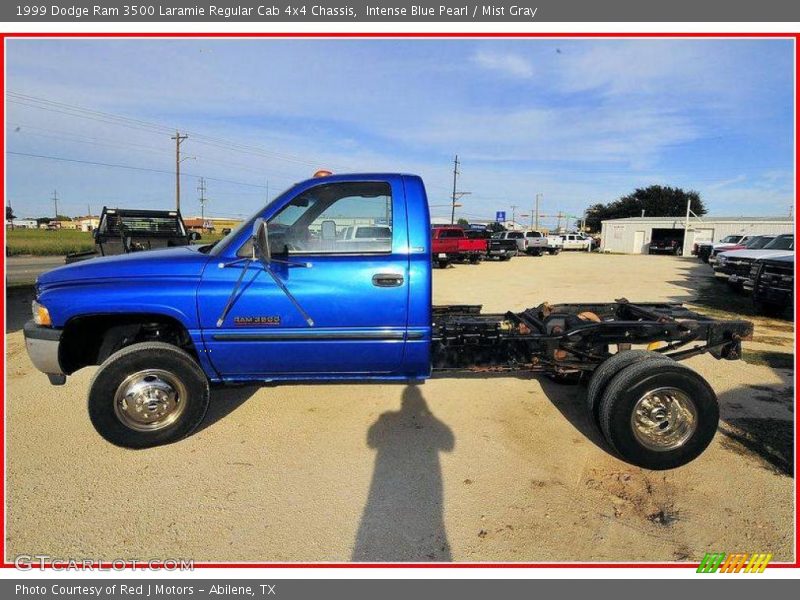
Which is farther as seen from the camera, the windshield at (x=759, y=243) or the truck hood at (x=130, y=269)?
the windshield at (x=759, y=243)

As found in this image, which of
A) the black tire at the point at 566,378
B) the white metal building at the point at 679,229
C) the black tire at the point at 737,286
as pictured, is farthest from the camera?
the white metal building at the point at 679,229

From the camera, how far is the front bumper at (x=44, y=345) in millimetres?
3549

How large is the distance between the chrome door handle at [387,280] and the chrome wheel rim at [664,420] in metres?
1.94

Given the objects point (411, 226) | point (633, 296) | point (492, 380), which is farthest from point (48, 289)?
point (633, 296)

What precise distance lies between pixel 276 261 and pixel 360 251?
2.04 feet

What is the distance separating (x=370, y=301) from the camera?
3506 millimetres

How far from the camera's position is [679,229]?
4422 cm

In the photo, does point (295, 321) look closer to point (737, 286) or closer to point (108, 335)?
point (108, 335)

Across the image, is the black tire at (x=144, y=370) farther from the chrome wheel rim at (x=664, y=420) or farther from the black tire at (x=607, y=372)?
the chrome wheel rim at (x=664, y=420)

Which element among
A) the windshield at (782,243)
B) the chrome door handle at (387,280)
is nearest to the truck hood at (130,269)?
the chrome door handle at (387,280)

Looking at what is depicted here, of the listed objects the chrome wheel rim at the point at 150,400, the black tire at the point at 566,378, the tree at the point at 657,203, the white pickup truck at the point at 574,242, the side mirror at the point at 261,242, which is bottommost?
the black tire at the point at 566,378

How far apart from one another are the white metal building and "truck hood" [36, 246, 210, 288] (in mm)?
44847

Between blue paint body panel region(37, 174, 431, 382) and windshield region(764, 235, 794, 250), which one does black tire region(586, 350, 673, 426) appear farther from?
windshield region(764, 235, 794, 250)

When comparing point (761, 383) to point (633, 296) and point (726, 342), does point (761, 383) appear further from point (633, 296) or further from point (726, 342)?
point (633, 296)
